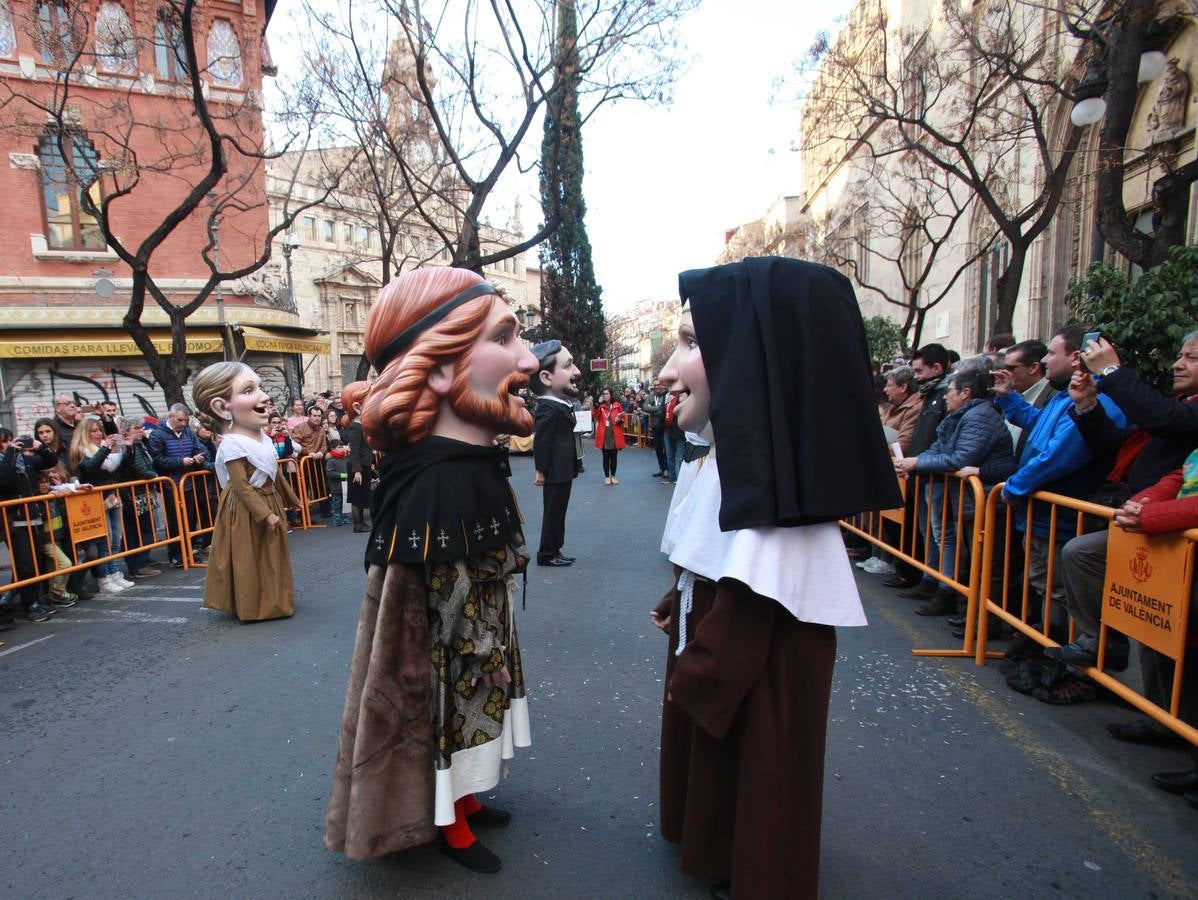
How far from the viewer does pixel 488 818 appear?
259 cm

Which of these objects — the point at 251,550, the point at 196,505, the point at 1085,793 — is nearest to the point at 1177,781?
the point at 1085,793

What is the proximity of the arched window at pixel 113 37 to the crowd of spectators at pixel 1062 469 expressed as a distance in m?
12.1

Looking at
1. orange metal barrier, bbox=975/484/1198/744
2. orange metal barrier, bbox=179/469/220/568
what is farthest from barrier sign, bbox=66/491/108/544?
orange metal barrier, bbox=975/484/1198/744

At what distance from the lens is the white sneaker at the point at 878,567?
6.21 metres

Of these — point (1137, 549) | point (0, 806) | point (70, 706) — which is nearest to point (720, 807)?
point (1137, 549)

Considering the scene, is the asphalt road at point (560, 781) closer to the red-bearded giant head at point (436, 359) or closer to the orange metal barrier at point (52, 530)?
the orange metal barrier at point (52, 530)

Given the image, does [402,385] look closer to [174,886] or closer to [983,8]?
[174,886]

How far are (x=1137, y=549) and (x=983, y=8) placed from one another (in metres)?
11.9

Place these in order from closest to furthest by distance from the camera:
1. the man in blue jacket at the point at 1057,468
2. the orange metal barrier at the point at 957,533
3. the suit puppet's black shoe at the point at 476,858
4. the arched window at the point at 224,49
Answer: the suit puppet's black shoe at the point at 476,858, the man in blue jacket at the point at 1057,468, the orange metal barrier at the point at 957,533, the arched window at the point at 224,49

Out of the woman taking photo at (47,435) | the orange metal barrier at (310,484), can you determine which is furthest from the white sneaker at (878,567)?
the woman taking photo at (47,435)

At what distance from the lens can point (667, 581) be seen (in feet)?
19.8

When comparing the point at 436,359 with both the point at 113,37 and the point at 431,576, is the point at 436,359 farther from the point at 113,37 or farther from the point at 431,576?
the point at 113,37

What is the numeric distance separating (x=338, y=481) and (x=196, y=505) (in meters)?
2.52

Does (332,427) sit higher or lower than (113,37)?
lower
